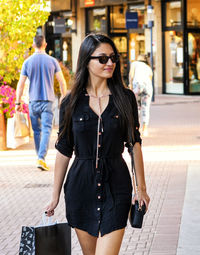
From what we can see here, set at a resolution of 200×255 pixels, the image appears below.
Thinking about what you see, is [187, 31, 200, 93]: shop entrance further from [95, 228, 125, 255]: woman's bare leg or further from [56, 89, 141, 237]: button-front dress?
[95, 228, 125, 255]: woman's bare leg

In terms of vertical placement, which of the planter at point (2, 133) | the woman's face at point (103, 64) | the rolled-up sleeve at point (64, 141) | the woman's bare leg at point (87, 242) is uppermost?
the woman's face at point (103, 64)

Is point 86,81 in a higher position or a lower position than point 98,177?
higher

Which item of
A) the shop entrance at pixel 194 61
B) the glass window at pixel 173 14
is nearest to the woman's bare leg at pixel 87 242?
the shop entrance at pixel 194 61

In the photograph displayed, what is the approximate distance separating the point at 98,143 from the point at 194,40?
26.8 m

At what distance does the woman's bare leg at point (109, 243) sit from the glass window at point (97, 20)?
102 ft

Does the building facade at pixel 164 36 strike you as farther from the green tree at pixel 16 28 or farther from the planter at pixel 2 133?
the planter at pixel 2 133

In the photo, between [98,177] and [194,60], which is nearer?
[98,177]

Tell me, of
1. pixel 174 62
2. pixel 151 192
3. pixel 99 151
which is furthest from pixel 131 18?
pixel 99 151

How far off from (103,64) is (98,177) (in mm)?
624

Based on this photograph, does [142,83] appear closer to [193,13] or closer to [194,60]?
[194,60]

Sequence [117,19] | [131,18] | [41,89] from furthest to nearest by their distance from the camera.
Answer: [117,19] < [131,18] < [41,89]

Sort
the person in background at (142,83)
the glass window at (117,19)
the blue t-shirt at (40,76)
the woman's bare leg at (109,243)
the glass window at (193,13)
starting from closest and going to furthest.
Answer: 1. the woman's bare leg at (109,243)
2. the blue t-shirt at (40,76)
3. the person in background at (142,83)
4. the glass window at (193,13)
5. the glass window at (117,19)

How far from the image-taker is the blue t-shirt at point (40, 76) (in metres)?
10.2

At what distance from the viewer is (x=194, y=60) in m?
30.4
